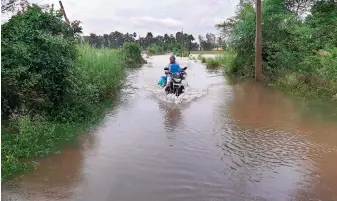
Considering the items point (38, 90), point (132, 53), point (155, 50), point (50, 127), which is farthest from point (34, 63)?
point (155, 50)

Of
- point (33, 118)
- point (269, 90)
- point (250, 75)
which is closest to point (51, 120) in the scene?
point (33, 118)

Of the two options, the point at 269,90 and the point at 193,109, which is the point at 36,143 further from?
the point at 269,90

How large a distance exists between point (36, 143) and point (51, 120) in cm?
161

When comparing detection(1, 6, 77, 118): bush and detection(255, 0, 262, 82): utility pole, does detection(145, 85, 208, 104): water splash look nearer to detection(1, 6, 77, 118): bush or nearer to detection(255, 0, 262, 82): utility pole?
detection(255, 0, 262, 82): utility pole

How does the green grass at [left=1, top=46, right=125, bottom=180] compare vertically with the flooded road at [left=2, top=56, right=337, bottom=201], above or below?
above

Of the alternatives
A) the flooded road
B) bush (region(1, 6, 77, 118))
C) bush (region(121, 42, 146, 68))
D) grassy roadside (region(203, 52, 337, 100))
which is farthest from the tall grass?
bush (region(121, 42, 146, 68))

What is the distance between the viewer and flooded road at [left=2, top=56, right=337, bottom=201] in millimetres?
5410

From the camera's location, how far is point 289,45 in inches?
821

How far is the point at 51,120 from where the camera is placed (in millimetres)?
8875

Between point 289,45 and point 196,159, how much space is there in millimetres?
15775

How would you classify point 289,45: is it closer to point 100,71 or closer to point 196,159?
point 100,71

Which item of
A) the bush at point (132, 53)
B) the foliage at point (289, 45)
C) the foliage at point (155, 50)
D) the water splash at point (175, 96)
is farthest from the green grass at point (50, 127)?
the foliage at point (155, 50)

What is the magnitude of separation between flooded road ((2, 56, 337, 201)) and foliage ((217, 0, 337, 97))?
13.9 ft

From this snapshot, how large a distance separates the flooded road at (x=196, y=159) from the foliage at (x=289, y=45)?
166 inches
